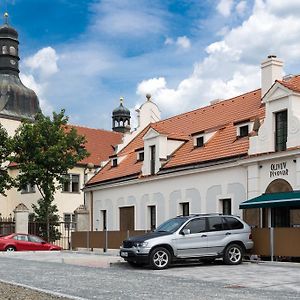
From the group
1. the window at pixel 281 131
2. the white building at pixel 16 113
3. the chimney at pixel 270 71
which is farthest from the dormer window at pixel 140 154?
the white building at pixel 16 113

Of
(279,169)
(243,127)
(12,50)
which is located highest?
(12,50)

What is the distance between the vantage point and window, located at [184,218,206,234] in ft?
69.2

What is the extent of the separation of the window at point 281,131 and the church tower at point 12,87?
4051cm

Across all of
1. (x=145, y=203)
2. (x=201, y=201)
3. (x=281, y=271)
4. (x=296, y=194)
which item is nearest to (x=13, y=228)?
(x=145, y=203)

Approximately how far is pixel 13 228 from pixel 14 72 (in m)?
27.5

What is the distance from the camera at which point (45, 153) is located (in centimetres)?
3912

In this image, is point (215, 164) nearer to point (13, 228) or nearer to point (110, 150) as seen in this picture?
point (13, 228)

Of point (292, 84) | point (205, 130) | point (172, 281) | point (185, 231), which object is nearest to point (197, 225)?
point (185, 231)

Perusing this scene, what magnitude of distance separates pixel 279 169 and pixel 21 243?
1561cm

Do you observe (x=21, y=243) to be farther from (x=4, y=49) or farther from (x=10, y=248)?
(x=4, y=49)

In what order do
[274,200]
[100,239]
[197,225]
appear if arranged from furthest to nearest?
[100,239] < [274,200] < [197,225]

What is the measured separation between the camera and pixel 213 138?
31.9m

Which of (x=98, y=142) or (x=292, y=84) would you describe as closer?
(x=292, y=84)

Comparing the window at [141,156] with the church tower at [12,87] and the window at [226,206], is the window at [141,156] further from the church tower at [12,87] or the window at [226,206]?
the church tower at [12,87]
